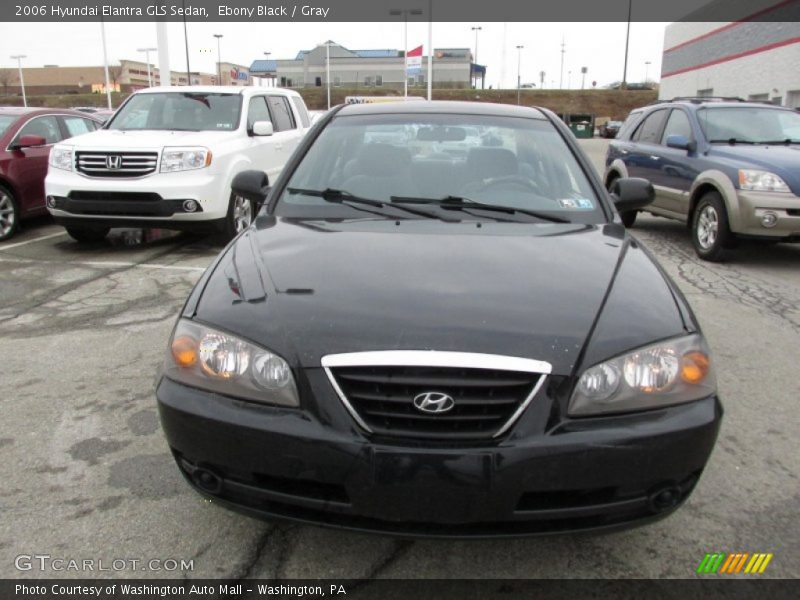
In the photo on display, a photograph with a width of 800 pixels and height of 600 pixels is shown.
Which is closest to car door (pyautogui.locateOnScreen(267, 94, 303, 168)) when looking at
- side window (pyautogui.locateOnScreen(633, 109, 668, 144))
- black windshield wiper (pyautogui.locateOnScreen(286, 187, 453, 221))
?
side window (pyautogui.locateOnScreen(633, 109, 668, 144))

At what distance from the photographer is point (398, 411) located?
198cm

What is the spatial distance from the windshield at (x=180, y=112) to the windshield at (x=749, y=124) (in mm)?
5744

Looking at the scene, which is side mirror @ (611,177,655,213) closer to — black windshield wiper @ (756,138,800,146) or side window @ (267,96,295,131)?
black windshield wiper @ (756,138,800,146)

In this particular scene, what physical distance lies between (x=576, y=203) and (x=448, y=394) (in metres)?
1.69

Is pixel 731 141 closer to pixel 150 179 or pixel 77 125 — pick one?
pixel 150 179

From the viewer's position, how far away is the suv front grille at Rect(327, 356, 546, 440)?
196 cm

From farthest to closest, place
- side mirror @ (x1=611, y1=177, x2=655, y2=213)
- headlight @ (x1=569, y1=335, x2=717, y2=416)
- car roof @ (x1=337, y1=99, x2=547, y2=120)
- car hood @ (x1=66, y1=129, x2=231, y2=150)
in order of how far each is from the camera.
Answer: car hood @ (x1=66, y1=129, x2=231, y2=150) → car roof @ (x1=337, y1=99, x2=547, y2=120) → side mirror @ (x1=611, y1=177, x2=655, y2=213) → headlight @ (x1=569, y1=335, x2=717, y2=416)

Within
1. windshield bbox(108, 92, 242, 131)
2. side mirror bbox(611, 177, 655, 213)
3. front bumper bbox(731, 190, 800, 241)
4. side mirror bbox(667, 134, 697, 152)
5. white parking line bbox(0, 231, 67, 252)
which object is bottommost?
white parking line bbox(0, 231, 67, 252)

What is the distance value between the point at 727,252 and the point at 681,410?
244 inches

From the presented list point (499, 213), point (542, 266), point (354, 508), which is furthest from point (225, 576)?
point (499, 213)

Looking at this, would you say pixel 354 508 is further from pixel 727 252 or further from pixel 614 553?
pixel 727 252

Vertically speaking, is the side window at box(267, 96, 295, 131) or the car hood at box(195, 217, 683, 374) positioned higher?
the side window at box(267, 96, 295, 131)

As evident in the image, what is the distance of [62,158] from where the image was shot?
7.44 meters

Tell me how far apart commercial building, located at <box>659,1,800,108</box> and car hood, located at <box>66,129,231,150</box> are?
790 inches
